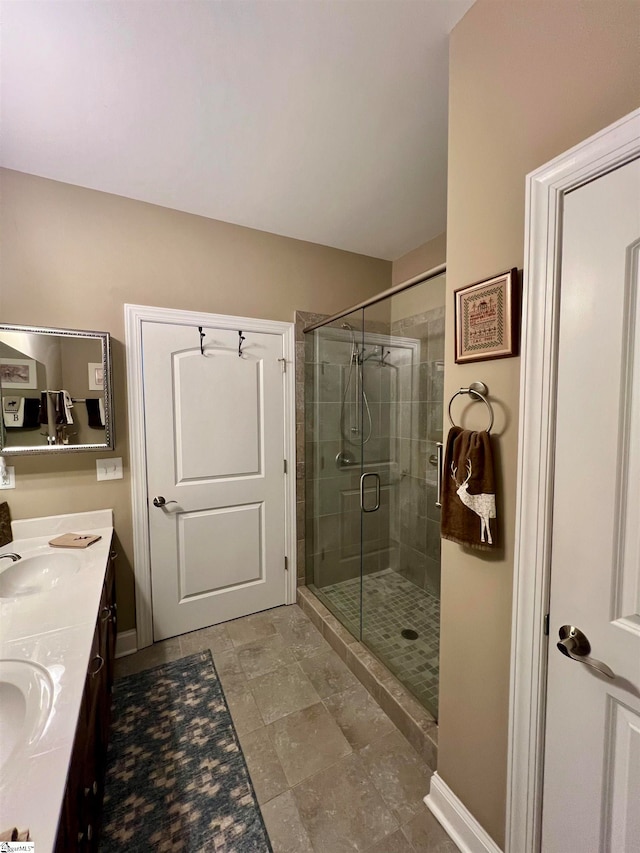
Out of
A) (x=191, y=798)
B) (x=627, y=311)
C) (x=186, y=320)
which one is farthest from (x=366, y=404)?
(x=191, y=798)

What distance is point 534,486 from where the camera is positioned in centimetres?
86

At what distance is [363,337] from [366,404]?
0.49 meters

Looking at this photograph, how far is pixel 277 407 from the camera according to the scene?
236 cm

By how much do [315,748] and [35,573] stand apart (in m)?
1.49

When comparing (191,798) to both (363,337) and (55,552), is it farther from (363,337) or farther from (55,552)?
(363,337)

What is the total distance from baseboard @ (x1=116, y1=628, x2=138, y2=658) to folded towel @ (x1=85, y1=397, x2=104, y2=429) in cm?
129

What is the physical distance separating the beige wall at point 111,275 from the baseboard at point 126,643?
5 cm

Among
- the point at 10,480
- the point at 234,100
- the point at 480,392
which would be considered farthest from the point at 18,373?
the point at 480,392

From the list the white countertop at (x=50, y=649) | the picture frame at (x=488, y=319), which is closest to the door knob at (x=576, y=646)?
the picture frame at (x=488, y=319)

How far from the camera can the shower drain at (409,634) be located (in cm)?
200

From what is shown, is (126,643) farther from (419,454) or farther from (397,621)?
(419,454)

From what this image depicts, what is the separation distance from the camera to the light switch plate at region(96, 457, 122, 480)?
1.88m

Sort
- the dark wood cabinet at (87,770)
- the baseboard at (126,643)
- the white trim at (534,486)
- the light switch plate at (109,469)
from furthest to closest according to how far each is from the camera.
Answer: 1. the baseboard at (126,643)
2. the light switch plate at (109,469)
3. the white trim at (534,486)
4. the dark wood cabinet at (87,770)

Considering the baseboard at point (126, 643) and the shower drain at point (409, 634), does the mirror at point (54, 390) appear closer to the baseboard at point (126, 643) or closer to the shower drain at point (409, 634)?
the baseboard at point (126, 643)
